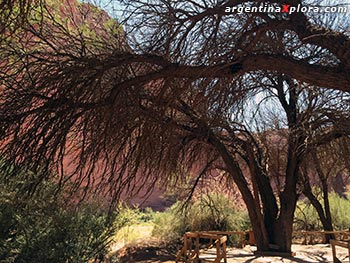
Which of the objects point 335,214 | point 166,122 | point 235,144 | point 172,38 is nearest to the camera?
point 172,38

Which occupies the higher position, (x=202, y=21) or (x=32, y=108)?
(x=202, y=21)

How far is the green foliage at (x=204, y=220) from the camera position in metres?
13.4

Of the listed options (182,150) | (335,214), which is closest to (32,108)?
(182,150)

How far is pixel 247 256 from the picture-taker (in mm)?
8734

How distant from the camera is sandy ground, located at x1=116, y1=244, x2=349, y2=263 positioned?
26.6ft

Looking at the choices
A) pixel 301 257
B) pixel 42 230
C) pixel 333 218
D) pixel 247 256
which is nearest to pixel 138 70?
pixel 42 230

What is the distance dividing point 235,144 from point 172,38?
210 inches

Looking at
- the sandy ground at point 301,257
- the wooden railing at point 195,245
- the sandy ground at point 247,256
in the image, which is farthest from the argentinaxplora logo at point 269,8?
the sandy ground at point 301,257

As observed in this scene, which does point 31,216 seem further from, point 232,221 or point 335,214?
point 335,214

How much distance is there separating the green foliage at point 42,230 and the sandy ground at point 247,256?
2434 millimetres

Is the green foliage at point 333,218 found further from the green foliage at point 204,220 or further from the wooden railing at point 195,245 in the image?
the wooden railing at point 195,245

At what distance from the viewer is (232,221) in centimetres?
1361

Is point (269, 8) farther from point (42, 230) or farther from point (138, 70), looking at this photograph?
point (42, 230)

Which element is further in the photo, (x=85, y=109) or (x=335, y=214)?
(x=335, y=214)
